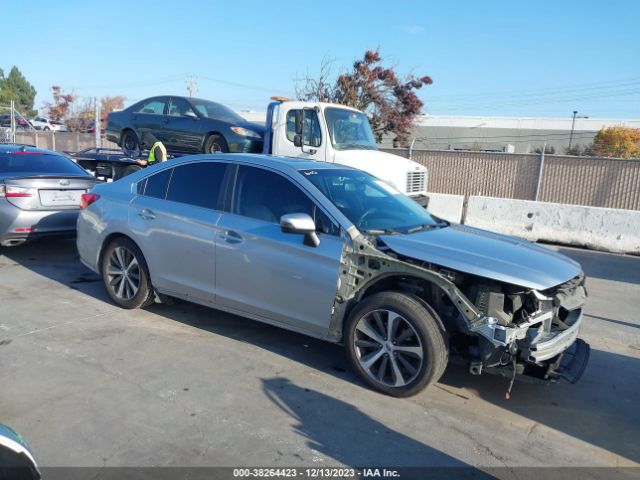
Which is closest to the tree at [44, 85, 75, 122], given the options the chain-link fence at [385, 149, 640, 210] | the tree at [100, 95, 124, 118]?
the tree at [100, 95, 124, 118]

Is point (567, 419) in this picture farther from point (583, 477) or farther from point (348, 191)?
point (348, 191)

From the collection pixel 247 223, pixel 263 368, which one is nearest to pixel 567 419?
pixel 263 368

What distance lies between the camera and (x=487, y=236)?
499 cm

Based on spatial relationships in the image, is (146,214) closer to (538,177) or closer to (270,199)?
(270,199)

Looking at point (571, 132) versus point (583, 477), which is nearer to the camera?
point (583, 477)

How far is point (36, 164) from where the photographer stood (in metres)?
8.22

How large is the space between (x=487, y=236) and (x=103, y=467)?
→ 11.5ft

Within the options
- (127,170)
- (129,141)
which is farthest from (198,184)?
(129,141)

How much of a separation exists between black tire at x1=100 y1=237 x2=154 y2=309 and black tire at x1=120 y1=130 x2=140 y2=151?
19.4 ft

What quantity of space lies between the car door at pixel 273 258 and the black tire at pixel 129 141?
22.8 ft

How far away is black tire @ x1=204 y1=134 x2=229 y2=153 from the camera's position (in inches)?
394

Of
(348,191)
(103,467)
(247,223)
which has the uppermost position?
(348,191)

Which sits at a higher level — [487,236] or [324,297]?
[487,236]

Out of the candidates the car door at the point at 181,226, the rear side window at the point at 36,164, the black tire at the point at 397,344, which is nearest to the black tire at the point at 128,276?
the car door at the point at 181,226
